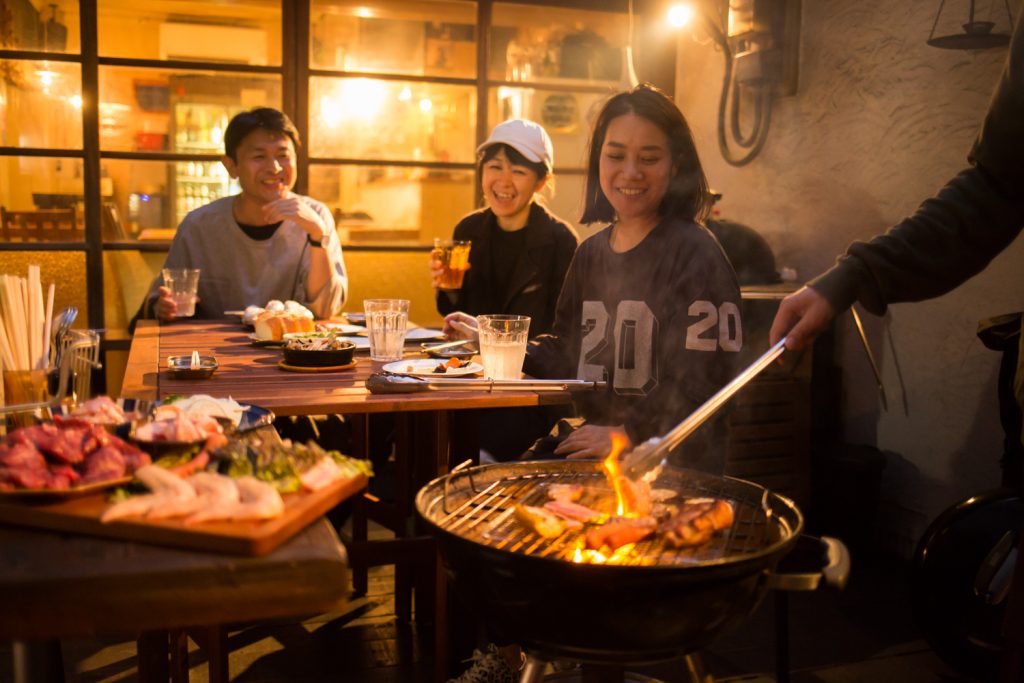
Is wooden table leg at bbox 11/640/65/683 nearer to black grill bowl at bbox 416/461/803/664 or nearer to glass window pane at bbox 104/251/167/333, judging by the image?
black grill bowl at bbox 416/461/803/664

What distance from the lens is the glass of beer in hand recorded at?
9.83 feet

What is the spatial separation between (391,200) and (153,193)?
138cm

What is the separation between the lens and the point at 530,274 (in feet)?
11.7

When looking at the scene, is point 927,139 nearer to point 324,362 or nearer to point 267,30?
point 324,362

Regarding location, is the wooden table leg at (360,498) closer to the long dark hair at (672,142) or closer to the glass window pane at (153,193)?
the long dark hair at (672,142)

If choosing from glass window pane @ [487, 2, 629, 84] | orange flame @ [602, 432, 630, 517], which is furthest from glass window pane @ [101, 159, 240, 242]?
orange flame @ [602, 432, 630, 517]

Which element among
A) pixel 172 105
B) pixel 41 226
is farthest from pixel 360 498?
pixel 172 105

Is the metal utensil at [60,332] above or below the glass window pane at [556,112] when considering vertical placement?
below

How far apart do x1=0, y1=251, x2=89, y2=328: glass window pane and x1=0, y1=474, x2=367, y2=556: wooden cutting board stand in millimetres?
4250

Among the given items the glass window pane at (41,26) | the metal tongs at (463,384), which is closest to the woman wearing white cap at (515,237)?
the metal tongs at (463,384)

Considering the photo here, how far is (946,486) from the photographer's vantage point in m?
3.62

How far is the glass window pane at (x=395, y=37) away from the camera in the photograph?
5.29 m

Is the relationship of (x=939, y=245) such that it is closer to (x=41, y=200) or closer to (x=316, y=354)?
(x=316, y=354)

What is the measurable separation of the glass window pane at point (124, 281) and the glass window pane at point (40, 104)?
674mm
